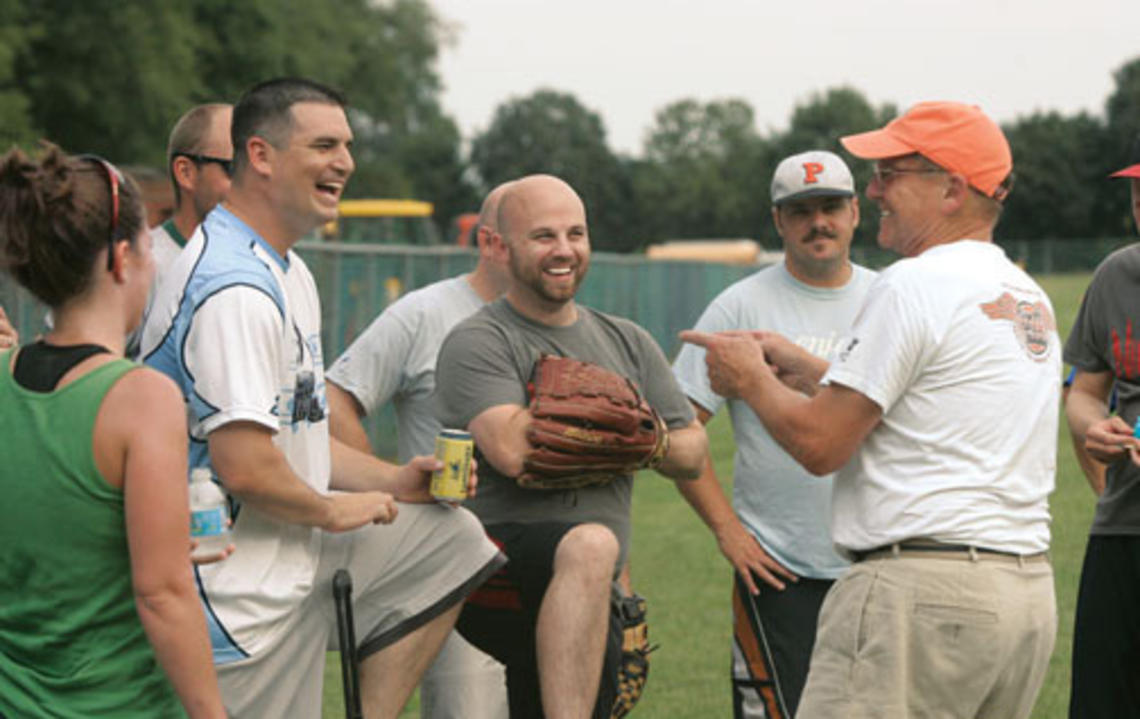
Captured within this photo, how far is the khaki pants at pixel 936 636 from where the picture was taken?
14.0 feet

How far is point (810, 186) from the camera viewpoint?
6.45 m

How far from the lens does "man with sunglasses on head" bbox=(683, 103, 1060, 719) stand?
14.1ft

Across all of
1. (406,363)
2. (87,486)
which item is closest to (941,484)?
(87,486)

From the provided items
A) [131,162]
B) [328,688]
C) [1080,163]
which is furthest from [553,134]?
[328,688]

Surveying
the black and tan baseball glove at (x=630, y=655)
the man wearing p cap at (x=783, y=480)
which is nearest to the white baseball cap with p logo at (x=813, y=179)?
the man wearing p cap at (x=783, y=480)

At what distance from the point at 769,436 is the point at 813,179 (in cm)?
111

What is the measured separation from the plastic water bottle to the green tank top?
0.39 meters

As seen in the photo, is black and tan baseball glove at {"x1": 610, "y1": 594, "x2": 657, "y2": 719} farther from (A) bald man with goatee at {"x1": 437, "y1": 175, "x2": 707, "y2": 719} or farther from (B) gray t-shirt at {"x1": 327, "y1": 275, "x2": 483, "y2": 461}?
(B) gray t-shirt at {"x1": 327, "y1": 275, "x2": 483, "y2": 461}

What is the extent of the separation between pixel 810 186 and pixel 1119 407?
1.52 meters

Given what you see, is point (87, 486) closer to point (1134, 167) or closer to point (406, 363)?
point (406, 363)

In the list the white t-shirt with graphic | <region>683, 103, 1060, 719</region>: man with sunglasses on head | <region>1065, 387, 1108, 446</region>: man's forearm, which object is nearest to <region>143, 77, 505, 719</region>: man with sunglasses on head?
<region>683, 103, 1060, 719</region>: man with sunglasses on head

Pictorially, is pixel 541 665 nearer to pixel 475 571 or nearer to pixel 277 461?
pixel 475 571

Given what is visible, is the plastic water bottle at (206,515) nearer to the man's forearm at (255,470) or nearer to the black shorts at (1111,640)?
the man's forearm at (255,470)

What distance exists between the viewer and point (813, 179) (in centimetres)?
648
